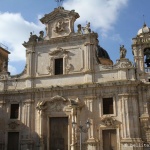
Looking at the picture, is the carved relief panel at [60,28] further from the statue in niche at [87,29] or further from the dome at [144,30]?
the dome at [144,30]

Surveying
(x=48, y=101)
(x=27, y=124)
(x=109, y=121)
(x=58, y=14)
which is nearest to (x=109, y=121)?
(x=109, y=121)

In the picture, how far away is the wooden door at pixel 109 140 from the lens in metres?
21.4

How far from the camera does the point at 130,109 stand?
845 inches

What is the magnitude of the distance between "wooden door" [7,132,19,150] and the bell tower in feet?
38.8

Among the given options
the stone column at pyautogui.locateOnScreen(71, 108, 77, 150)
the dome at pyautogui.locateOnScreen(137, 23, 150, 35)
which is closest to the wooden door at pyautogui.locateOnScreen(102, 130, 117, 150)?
the stone column at pyautogui.locateOnScreen(71, 108, 77, 150)

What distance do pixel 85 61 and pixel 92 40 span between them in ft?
6.48

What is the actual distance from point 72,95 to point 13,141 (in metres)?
6.68

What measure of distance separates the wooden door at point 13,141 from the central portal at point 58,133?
10.4 ft

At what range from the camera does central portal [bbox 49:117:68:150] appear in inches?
899

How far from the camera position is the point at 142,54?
79.1 ft

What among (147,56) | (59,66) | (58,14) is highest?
(58,14)

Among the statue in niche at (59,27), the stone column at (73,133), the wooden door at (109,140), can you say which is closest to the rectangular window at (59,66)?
the statue in niche at (59,27)

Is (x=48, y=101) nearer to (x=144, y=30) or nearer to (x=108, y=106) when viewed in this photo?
(x=108, y=106)

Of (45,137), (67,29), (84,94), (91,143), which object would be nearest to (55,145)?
(45,137)
